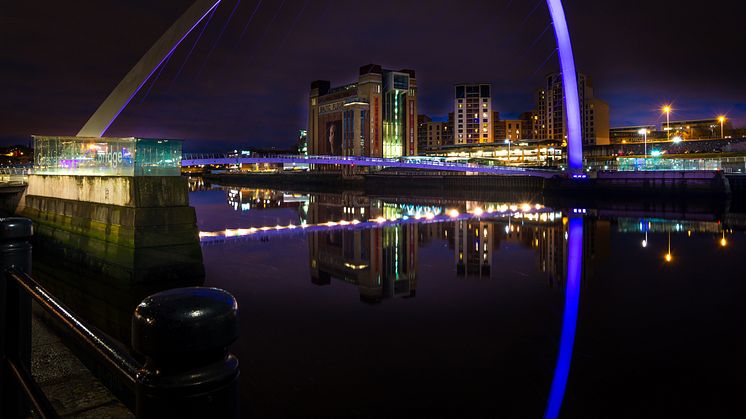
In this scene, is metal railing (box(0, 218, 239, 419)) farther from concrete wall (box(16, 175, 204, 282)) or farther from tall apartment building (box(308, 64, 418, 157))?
tall apartment building (box(308, 64, 418, 157))

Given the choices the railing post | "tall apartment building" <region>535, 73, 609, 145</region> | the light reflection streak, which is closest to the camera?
the railing post

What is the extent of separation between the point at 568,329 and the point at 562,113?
110m

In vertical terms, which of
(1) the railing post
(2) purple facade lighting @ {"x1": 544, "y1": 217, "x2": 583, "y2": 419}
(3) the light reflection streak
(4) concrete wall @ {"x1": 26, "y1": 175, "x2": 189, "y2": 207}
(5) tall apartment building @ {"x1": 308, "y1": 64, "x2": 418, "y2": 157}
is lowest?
(2) purple facade lighting @ {"x1": 544, "y1": 217, "x2": 583, "y2": 419}

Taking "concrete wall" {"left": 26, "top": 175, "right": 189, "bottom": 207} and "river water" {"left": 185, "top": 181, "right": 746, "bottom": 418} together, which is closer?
"river water" {"left": 185, "top": 181, "right": 746, "bottom": 418}

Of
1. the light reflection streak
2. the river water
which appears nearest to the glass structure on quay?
the river water

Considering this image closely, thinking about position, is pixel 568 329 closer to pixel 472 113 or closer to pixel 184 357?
pixel 184 357

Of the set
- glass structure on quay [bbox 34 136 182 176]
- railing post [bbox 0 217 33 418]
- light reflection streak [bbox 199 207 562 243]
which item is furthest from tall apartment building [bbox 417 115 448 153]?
railing post [bbox 0 217 33 418]

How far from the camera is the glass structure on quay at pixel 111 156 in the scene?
9555mm

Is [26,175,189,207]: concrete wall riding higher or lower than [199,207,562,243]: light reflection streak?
higher

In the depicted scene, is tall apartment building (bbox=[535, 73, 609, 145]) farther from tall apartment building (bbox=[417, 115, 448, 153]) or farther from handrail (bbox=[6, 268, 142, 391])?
handrail (bbox=[6, 268, 142, 391])

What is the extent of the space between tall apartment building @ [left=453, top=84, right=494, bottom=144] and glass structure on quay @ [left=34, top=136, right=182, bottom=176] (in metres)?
101

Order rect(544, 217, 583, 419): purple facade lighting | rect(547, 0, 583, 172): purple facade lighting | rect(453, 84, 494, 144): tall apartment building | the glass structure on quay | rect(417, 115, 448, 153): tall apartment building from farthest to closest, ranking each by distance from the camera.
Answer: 1. rect(417, 115, 448, 153): tall apartment building
2. rect(453, 84, 494, 144): tall apartment building
3. rect(547, 0, 583, 172): purple facade lighting
4. the glass structure on quay
5. rect(544, 217, 583, 419): purple facade lighting

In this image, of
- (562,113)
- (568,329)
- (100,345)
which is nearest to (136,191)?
(568,329)

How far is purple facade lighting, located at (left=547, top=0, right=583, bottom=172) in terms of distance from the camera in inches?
1199
